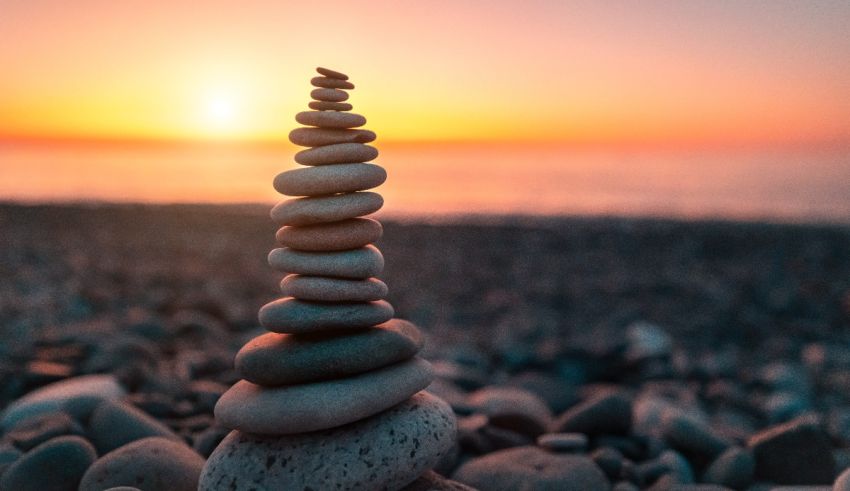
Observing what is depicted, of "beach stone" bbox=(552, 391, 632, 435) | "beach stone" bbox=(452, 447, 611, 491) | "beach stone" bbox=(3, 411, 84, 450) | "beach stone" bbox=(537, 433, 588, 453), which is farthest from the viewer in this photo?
"beach stone" bbox=(552, 391, 632, 435)

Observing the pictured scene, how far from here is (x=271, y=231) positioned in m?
18.7

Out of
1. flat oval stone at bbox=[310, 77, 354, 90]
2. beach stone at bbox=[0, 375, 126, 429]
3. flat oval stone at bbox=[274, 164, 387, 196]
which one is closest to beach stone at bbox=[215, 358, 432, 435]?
flat oval stone at bbox=[274, 164, 387, 196]

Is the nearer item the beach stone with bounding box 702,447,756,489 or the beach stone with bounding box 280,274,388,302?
the beach stone with bounding box 280,274,388,302

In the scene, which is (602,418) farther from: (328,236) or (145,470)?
(145,470)

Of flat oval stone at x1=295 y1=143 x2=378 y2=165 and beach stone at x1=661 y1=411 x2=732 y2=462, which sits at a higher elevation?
flat oval stone at x1=295 y1=143 x2=378 y2=165

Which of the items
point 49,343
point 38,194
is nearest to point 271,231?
point 49,343

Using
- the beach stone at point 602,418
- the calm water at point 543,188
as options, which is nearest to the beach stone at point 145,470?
the beach stone at point 602,418

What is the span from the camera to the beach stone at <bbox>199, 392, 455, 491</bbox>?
3.02 m

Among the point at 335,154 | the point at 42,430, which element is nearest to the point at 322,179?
the point at 335,154

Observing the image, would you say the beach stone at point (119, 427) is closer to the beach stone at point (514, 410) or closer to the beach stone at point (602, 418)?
the beach stone at point (514, 410)

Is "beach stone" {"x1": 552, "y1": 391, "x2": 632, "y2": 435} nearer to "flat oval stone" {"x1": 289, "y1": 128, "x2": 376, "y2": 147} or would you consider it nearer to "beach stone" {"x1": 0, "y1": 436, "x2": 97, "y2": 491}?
"flat oval stone" {"x1": 289, "y1": 128, "x2": 376, "y2": 147}

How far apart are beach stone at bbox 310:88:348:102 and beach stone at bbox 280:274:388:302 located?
87cm

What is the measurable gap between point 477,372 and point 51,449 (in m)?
4.10

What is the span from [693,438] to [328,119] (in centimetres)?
328
